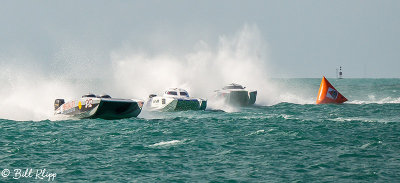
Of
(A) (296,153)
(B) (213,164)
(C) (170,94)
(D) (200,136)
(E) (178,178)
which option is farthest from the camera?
(C) (170,94)

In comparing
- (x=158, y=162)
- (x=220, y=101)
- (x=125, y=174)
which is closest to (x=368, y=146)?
(x=158, y=162)

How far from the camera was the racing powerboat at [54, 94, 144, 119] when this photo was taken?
31172 millimetres

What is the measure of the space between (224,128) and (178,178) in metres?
13.4

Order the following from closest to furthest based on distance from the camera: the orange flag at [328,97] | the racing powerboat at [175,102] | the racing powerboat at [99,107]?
the racing powerboat at [99,107], the racing powerboat at [175,102], the orange flag at [328,97]

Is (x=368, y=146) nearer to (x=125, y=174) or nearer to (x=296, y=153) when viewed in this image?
(x=296, y=153)

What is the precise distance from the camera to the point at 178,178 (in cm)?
1533

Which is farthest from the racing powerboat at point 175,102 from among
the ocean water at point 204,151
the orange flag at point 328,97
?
the orange flag at point 328,97

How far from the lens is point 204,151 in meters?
20.1

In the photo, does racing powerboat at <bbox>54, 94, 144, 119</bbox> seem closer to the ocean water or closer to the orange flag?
the ocean water

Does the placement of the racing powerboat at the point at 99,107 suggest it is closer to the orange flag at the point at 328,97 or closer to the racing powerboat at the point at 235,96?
the racing powerboat at the point at 235,96

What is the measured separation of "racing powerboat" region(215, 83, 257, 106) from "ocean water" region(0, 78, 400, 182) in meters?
21.2

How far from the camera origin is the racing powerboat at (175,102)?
4262 centimetres

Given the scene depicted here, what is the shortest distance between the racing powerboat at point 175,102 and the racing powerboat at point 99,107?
8804 millimetres

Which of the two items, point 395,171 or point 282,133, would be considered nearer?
point 395,171
